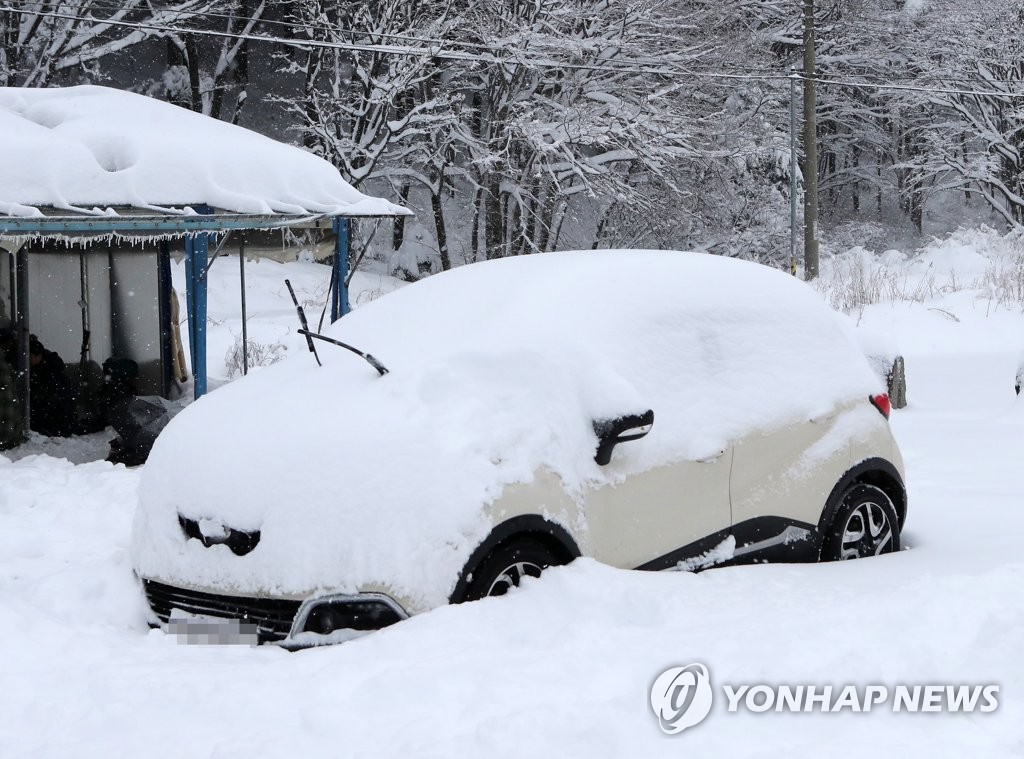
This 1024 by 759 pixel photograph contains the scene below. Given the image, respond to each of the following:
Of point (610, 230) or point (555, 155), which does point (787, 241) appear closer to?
point (610, 230)

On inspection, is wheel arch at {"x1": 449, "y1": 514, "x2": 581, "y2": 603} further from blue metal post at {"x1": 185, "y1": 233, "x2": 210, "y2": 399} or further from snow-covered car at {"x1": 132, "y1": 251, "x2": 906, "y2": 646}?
blue metal post at {"x1": 185, "y1": 233, "x2": 210, "y2": 399}

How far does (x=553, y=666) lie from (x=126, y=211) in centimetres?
833

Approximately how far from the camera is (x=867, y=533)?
5.29m

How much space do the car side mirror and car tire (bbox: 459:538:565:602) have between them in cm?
43

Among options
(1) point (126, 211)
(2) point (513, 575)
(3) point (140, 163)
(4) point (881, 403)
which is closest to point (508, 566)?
(2) point (513, 575)

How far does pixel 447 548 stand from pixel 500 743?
0.93m

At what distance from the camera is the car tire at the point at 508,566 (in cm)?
399

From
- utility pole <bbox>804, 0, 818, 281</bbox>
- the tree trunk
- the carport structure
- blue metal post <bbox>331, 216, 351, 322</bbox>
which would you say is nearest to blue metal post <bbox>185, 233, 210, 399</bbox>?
the carport structure

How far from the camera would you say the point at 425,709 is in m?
3.33

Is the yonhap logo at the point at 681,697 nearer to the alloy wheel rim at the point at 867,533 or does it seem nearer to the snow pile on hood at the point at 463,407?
the snow pile on hood at the point at 463,407

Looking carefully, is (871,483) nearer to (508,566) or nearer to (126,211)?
(508,566)

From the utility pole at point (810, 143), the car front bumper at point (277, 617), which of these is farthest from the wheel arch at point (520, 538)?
the utility pole at point (810, 143)

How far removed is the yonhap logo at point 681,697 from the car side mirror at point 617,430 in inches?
39.4

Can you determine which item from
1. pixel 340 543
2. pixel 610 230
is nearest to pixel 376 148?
pixel 610 230
